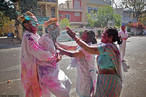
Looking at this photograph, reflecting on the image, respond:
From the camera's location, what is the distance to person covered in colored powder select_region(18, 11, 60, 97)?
7.47ft

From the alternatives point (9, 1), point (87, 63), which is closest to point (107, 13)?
point (9, 1)

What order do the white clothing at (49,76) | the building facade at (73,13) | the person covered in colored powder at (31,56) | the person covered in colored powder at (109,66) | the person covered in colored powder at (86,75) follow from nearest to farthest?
the person covered in colored powder at (109,66)
the person covered in colored powder at (31,56)
the white clothing at (49,76)
the person covered in colored powder at (86,75)
the building facade at (73,13)

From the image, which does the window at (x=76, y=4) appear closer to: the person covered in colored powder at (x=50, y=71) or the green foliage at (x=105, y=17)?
the green foliage at (x=105, y=17)

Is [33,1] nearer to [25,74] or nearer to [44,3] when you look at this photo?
[44,3]

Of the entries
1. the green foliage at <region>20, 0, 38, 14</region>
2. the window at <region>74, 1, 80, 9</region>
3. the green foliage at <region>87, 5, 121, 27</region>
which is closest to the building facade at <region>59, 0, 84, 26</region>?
the window at <region>74, 1, 80, 9</region>

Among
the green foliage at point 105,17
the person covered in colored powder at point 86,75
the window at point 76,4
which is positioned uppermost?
the window at point 76,4

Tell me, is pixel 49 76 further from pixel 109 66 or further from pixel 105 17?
pixel 105 17

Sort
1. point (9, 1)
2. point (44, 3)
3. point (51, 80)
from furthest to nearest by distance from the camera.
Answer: point (44, 3) < point (9, 1) < point (51, 80)

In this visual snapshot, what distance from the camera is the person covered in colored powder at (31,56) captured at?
7.47ft

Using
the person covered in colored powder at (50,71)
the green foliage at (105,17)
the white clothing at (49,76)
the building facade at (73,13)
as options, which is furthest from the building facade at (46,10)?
the white clothing at (49,76)

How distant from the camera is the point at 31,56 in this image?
2375mm

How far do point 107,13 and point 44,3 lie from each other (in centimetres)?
1414

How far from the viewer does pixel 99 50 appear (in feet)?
6.82

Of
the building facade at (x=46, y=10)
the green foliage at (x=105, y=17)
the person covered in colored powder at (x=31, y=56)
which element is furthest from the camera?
the green foliage at (x=105, y=17)
